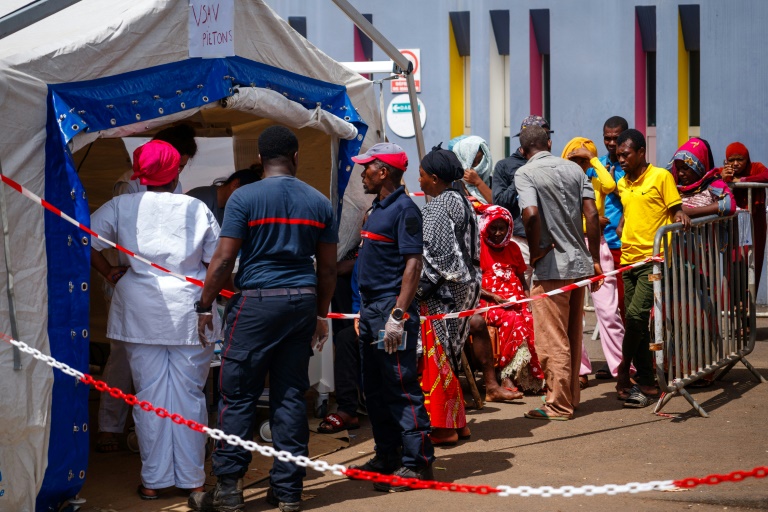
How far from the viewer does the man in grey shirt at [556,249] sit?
7.48m

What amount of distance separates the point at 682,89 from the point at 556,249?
630 centimetres

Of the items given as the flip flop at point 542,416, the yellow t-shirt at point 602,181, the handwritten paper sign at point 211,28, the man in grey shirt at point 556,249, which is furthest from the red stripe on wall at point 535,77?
the handwritten paper sign at point 211,28

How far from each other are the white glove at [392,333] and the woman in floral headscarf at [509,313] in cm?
260

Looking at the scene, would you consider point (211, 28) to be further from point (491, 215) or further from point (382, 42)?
point (491, 215)

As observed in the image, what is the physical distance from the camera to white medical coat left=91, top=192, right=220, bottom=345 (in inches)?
230

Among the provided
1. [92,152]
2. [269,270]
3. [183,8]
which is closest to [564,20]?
[92,152]

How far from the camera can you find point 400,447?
6.20 metres

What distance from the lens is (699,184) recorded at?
334 inches

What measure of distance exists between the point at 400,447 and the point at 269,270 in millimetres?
1412

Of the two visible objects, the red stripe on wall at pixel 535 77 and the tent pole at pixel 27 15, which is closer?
the tent pole at pixel 27 15

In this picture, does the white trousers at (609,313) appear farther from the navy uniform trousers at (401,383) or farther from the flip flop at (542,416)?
the navy uniform trousers at (401,383)

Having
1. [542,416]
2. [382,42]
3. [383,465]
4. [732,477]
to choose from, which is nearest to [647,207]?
[542,416]

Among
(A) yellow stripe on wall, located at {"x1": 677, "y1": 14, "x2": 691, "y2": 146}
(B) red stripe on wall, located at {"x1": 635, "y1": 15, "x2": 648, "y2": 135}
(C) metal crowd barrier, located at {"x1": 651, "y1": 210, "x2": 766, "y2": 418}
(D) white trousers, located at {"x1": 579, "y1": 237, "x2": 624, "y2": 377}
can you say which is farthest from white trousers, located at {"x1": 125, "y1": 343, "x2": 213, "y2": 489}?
(A) yellow stripe on wall, located at {"x1": 677, "y1": 14, "x2": 691, "y2": 146}

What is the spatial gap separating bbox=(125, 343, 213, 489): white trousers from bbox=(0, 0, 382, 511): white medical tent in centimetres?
35
